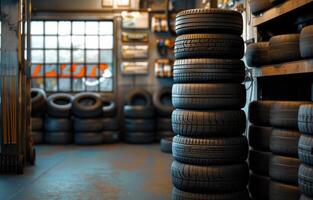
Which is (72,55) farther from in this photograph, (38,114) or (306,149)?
(306,149)

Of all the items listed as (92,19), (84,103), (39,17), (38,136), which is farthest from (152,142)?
(39,17)

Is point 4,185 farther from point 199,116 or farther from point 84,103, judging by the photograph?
point 84,103

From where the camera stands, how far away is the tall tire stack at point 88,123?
9273 mm

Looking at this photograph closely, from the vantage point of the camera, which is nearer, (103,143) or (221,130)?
(221,130)

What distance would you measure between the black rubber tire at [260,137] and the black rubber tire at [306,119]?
815 mm

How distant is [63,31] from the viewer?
10.4m

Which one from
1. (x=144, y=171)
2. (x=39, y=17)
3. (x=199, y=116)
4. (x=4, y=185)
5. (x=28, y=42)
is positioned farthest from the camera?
(x=39, y=17)

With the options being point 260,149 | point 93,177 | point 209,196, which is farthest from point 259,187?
point 93,177

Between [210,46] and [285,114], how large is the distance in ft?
2.82

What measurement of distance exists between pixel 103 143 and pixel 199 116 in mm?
5999

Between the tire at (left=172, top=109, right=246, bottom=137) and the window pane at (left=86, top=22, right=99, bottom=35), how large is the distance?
6.89 m

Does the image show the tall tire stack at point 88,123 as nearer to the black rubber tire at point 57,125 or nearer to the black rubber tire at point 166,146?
the black rubber tire at point 57,125

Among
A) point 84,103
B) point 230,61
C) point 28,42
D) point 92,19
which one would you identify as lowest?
point 84,103

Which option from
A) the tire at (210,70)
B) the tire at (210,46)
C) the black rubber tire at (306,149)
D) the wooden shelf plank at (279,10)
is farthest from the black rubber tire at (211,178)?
the wooden shelf plank at (279,10)
